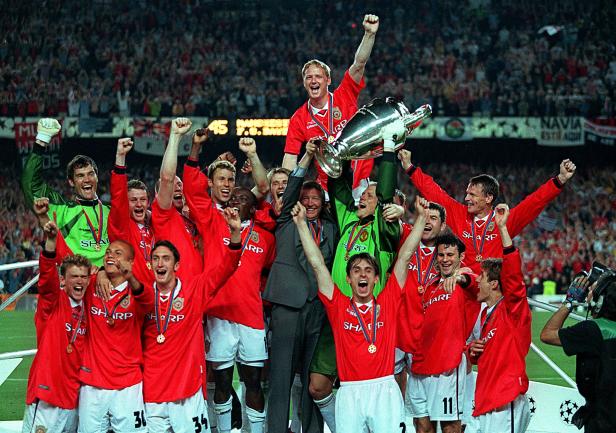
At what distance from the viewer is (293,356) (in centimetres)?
637

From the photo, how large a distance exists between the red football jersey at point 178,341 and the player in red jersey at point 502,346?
1.70 m

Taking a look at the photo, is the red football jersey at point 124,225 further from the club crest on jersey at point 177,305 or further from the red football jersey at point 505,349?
the red football jersey at point 505,349

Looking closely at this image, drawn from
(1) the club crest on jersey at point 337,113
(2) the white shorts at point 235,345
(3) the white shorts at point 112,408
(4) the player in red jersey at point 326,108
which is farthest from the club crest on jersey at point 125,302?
(1) the club crest on jersey at point 337,113

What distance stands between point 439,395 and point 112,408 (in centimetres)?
218

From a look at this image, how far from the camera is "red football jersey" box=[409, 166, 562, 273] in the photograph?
6934mm

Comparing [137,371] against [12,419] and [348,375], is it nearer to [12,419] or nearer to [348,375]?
[348,375]

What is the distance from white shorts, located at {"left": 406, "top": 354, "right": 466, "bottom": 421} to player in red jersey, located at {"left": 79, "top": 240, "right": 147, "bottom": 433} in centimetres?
190

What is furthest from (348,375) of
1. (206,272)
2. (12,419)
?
(12,419)

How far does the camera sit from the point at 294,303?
6.38 meters

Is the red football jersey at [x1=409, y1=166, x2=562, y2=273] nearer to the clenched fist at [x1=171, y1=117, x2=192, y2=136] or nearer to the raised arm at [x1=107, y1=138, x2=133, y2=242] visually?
the clenched fist at [x1=171, y1=117, x2=192, y2=136]

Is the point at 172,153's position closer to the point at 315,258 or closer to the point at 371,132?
the point at 315,258

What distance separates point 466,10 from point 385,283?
898 inches

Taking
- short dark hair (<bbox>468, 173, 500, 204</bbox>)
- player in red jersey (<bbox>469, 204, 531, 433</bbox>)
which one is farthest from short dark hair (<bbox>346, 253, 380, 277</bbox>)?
short dark hair (<bbox>468, 173, 500, 204</bbox>)

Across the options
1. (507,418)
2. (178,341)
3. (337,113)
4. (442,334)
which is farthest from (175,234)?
(507,418)
